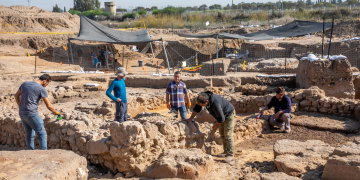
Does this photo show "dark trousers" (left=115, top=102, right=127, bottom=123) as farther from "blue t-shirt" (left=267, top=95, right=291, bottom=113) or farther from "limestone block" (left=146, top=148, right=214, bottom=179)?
"blue t-shirt" (left=267, top=95, right=291, bottom=113)

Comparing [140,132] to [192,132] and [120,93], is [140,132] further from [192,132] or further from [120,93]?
[120,93]

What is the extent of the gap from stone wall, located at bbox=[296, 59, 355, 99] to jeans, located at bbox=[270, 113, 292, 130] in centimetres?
348

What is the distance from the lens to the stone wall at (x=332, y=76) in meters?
9.95

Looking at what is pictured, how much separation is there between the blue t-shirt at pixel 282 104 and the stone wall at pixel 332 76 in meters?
3.53

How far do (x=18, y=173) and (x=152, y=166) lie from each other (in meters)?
1.77

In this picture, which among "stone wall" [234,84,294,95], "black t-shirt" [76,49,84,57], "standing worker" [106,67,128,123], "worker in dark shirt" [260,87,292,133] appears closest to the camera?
"standing worker" [106,67,128,123]

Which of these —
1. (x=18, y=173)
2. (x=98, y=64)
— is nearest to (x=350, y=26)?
(x=98, y=64)

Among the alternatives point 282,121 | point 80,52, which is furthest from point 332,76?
point 80,52

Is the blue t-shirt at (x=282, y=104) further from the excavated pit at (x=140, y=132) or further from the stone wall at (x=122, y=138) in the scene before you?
the stone wall at (x=122, y=138)

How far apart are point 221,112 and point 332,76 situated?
21.2 feet

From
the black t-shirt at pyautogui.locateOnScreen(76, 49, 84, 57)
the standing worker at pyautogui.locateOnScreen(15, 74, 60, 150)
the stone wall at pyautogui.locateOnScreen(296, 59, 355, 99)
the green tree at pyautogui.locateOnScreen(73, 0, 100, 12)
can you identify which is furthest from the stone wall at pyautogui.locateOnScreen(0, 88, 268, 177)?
the green tree at pyautogui.locateOnScreen(73, 0, 100, 12)

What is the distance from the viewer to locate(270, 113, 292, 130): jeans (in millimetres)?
6949

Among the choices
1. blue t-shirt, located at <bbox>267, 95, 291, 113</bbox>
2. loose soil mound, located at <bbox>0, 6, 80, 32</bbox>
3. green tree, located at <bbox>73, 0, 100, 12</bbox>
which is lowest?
blue t-shirt, located at <bbox>267, 95, 291, 113</bbox>

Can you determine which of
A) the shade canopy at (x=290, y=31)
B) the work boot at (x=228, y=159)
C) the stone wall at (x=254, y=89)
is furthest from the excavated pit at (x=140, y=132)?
the shade canopy at (x=290, y=31)
